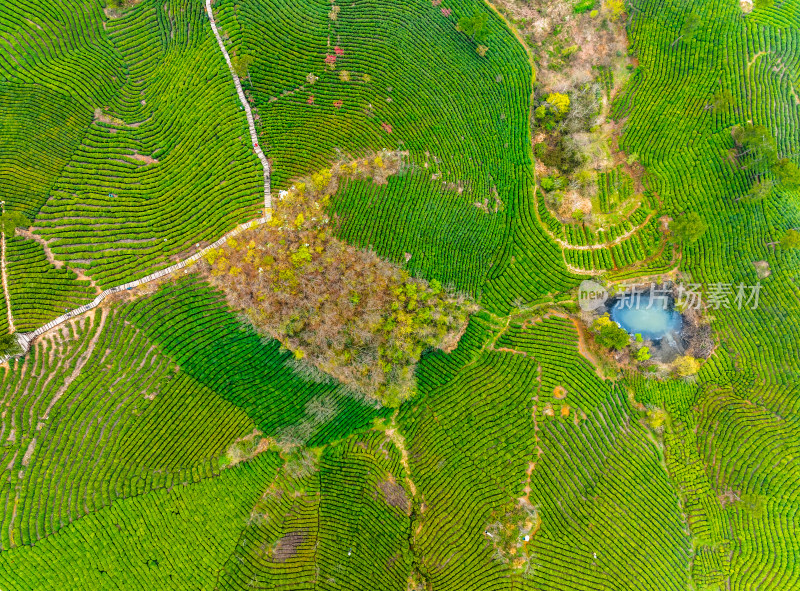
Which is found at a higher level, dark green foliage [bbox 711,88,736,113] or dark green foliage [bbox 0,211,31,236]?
dark green foliage [bbox 711,88,736,113]

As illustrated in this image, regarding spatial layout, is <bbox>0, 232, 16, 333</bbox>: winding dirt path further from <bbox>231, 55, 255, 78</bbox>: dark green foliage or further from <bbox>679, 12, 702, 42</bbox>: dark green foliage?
<bbox>679, 12, 702, 42</bbox>: dark green foliage

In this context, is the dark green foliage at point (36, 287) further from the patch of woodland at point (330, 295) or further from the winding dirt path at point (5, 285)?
the patch of woodland at point (330, 295)

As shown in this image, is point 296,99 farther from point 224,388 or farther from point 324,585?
point 324,585

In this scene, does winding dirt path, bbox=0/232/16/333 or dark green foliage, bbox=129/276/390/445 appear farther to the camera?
dark green foliage, bbox=129/276/390/445

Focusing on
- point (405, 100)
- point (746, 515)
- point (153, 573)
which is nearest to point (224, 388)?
point (153, 573)

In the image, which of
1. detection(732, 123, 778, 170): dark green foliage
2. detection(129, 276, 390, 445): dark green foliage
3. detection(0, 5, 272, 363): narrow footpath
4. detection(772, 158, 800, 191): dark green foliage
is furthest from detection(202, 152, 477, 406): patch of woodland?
detection(772, 158, 800, 191): dark green foliage

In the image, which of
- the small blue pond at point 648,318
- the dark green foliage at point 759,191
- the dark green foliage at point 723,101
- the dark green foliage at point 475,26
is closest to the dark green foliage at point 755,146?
the dark green foliage at point 759,191

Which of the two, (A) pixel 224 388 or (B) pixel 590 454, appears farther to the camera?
(B) pixel 590 454
